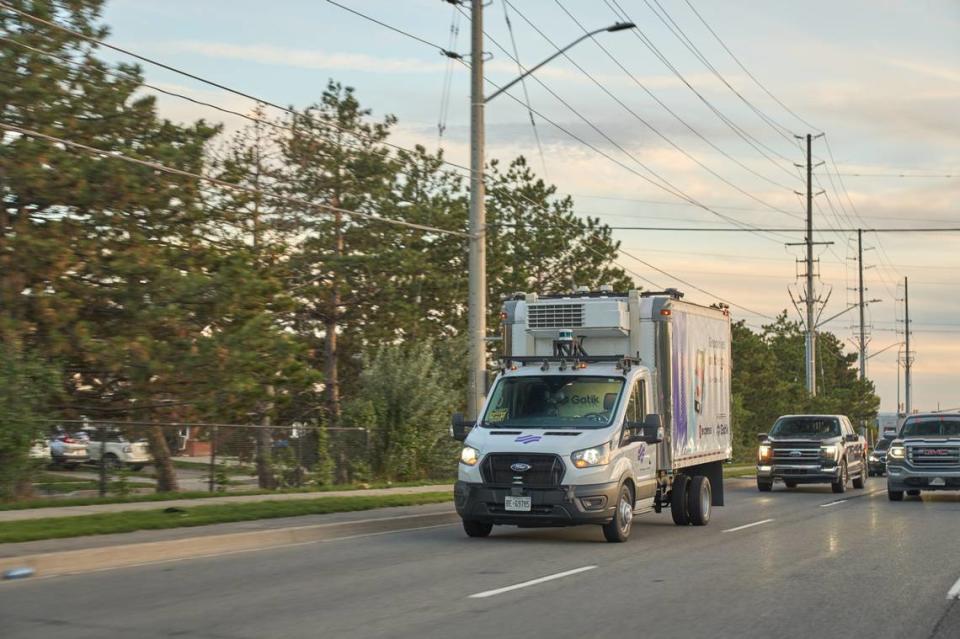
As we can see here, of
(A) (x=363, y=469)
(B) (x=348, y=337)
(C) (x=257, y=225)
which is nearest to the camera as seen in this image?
(A) (x=363, y=469)

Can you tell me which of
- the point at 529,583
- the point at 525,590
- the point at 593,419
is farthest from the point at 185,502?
the point at 525,590

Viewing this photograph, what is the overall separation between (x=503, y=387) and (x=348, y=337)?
27438 mm

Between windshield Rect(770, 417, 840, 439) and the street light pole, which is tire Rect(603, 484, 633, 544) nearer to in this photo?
the street light pole

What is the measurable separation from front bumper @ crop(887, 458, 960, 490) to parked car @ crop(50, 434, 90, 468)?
17.4 meters

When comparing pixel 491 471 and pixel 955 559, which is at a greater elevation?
pixel 491 471

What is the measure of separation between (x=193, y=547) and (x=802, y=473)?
69.3 ft

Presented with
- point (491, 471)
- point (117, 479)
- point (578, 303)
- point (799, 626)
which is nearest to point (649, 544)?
point (491, 471)

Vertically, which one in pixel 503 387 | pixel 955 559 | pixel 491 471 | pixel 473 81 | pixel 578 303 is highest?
pixel 473 81

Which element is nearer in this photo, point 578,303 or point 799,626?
point 799,626

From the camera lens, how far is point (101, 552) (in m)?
13.8

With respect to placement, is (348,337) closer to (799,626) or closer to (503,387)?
(503,387)

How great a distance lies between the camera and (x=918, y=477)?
2786cm

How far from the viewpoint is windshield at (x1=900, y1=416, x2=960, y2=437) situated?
28.9m

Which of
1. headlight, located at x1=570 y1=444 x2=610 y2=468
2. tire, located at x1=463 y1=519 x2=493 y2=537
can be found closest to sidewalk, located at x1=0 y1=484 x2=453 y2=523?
tire, located at x1=463 y1=519 x2=493 y2=537
